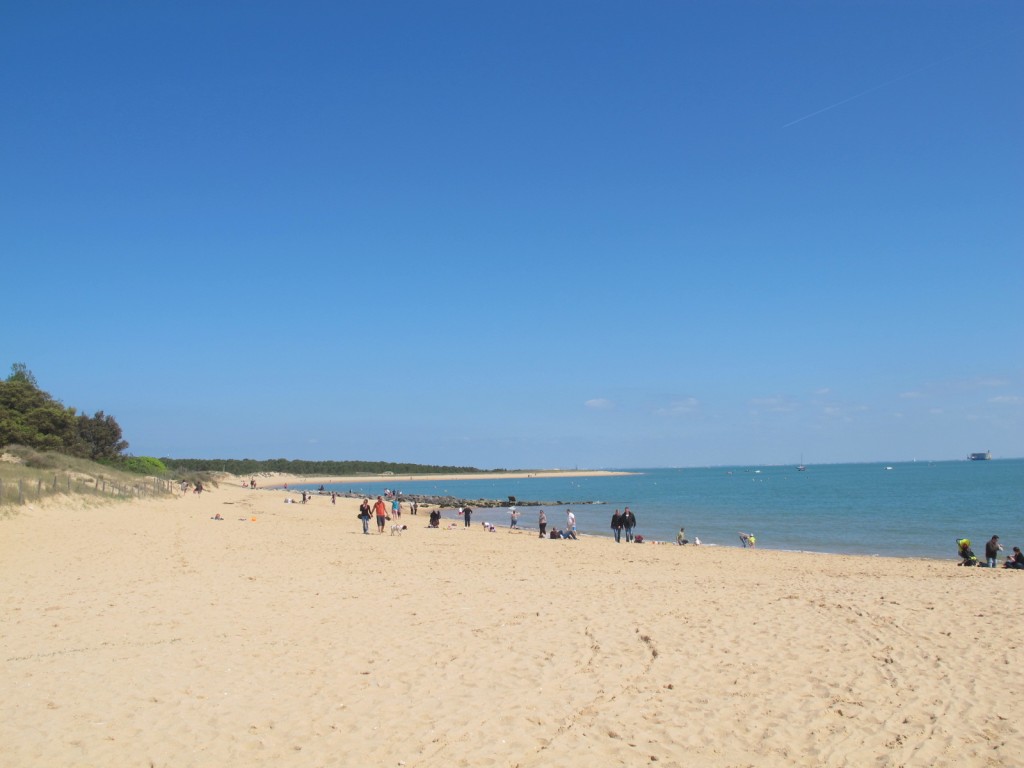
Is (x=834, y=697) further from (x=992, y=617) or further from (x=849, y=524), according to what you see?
(x=849, y=524)

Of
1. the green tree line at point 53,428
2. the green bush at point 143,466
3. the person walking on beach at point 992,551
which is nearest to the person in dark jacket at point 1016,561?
the person walking on beach at point 992,551

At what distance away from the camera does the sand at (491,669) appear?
19.2ft

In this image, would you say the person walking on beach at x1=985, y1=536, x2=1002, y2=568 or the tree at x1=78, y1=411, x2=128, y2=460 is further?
the tree at x1=78, y1=411, x2=128, y2=460

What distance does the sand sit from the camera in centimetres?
586

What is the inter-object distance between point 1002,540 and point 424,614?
3093cm

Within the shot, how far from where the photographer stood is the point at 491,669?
794 centimetres

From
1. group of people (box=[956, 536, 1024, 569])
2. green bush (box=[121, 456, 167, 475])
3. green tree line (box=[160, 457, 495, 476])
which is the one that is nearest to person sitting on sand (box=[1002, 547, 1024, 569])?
group of people (box=[956, 536, 1024, 569])

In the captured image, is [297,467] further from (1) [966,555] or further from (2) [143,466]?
→ (1) [966,555]

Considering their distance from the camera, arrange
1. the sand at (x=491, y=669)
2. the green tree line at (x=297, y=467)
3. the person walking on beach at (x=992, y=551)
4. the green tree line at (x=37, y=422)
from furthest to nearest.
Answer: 1. the green tree line at (x=297, y=467)
2. the green tree line at (x=37, y=422)
3. the person walking on beach at (x=992, y=551)
4. the sand at (x=491, y=669)

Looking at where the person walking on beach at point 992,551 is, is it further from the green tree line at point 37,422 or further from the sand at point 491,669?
the green tree line at point 37,422

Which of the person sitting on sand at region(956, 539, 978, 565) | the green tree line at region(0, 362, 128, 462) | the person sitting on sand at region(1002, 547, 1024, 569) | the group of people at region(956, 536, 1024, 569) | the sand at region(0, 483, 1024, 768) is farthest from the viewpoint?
the green tree line at region(0, 362, 128, 462)

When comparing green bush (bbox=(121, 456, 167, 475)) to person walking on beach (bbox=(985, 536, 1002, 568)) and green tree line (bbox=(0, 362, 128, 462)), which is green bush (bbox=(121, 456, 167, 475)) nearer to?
green tree line (bbox=(0, 362, 128, 462))

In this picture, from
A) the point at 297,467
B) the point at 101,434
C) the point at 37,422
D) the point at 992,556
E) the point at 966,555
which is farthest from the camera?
the point at 297,467

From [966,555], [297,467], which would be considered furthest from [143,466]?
[297,467]
